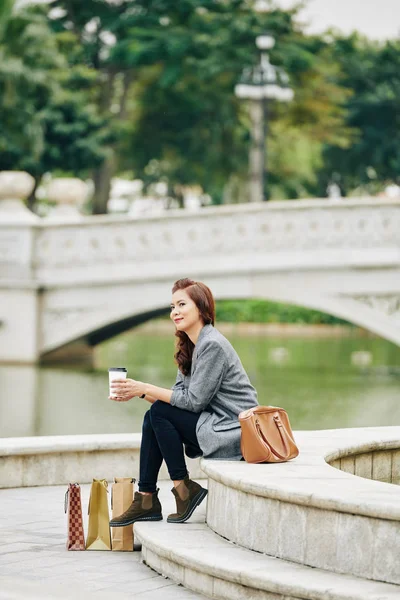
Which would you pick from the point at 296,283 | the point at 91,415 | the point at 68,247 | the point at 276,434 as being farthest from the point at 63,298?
the point at 276,434

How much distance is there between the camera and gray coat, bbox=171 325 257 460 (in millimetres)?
5672

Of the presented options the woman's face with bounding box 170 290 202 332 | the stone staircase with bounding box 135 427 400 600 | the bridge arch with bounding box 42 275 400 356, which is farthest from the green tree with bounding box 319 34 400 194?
the stone staircase with bounding box 135 427 400 600

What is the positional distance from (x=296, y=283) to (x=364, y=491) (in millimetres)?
14524

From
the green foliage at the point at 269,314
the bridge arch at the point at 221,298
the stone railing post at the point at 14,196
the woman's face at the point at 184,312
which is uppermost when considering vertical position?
the stone railing post at the point at 14,196

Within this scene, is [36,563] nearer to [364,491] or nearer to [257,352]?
[364,491]

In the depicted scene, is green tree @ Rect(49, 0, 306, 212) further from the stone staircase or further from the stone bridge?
the stone staircase

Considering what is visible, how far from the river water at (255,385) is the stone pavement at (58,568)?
790 centimetres

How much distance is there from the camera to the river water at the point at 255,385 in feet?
50.3

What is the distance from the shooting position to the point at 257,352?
28.2 metres

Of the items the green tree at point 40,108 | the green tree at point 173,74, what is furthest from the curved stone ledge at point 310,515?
the green tree at point 173,74

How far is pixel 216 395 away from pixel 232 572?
110cm

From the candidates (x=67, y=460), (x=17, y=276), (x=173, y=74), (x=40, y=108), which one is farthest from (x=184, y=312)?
(x=173, y=74)

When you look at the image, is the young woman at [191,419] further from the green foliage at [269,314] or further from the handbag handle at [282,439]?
the green foliage at [269,314]

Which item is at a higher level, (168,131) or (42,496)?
(168,131)
